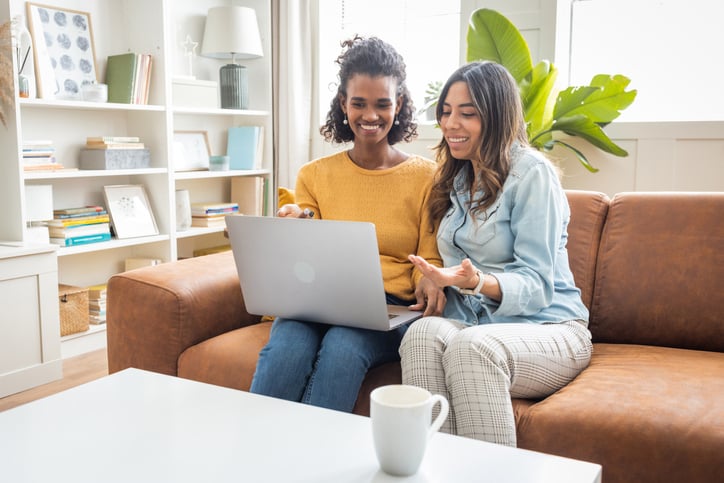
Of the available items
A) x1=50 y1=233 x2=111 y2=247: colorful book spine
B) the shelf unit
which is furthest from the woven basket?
x1=50 y1=233 x2=111 y2=247: colorful book spine

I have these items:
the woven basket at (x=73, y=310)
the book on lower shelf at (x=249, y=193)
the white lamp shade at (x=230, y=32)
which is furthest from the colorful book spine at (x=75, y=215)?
the white lamp shade at (x=230, y=32)

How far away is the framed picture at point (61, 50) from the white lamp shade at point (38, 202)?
1.29ft

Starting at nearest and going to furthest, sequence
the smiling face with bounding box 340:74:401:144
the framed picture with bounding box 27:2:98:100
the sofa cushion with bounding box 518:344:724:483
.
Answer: the sofa cushion with bounding box 518:344:724:483 → the smiling face with bounding box 340:74:401:144 → the framed picture with bounding box 27:2:98:100

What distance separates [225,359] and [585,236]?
1.03 m

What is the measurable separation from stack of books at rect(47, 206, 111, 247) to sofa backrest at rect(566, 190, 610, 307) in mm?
2090

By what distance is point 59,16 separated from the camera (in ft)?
10.3

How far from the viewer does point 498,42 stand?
10.2ft

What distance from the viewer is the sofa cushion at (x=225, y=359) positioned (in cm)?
175

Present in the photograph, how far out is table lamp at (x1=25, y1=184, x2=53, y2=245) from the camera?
2902 mm

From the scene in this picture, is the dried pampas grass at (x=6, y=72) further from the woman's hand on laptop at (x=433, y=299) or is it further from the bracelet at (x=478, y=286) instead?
the bracelet at (x=478, y=286)

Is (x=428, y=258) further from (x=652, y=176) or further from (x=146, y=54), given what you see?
(x=146, y=54)

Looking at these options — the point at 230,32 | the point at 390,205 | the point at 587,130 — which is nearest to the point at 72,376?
the point at 390,205

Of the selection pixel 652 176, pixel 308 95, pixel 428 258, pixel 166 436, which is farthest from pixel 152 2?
pixel 166 436

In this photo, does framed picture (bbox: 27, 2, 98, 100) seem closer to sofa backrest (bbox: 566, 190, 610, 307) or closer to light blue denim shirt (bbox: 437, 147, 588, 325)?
light blue denim shirt (bbox: 437, 147, 588, 325)
